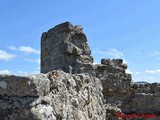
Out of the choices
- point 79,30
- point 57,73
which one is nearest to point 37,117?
point 57,73

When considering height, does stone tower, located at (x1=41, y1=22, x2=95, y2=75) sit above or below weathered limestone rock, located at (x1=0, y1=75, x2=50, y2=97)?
above

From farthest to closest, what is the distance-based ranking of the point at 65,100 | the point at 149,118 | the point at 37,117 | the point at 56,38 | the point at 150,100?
the point at 150,100, the point at 149,118, the point at 56,38, the point at 65,100, the point at 37,117

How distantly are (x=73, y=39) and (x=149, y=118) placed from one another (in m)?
5.52

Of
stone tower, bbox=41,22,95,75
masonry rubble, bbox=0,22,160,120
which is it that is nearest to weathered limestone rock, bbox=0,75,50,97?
masonry rubble, bbox=0,22,160,120

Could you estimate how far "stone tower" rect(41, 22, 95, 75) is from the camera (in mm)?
10047

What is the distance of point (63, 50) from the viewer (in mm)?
10102

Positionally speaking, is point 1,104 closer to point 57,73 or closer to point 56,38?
point 57,73

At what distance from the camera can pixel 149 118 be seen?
46.4ft

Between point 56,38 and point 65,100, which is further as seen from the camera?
point 56,38

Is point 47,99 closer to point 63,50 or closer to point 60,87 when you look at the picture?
point 60,87

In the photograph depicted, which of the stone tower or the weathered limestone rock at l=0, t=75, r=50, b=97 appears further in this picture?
the stone tower

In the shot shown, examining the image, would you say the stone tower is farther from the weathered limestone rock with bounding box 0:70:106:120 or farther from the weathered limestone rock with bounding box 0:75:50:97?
the weathered limestone rock with bounding box 0:75:50:97

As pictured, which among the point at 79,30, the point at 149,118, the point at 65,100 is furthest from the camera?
the point at 149,118

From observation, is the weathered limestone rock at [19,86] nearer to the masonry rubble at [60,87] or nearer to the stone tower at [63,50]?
the masonry rubble at [60,87]
